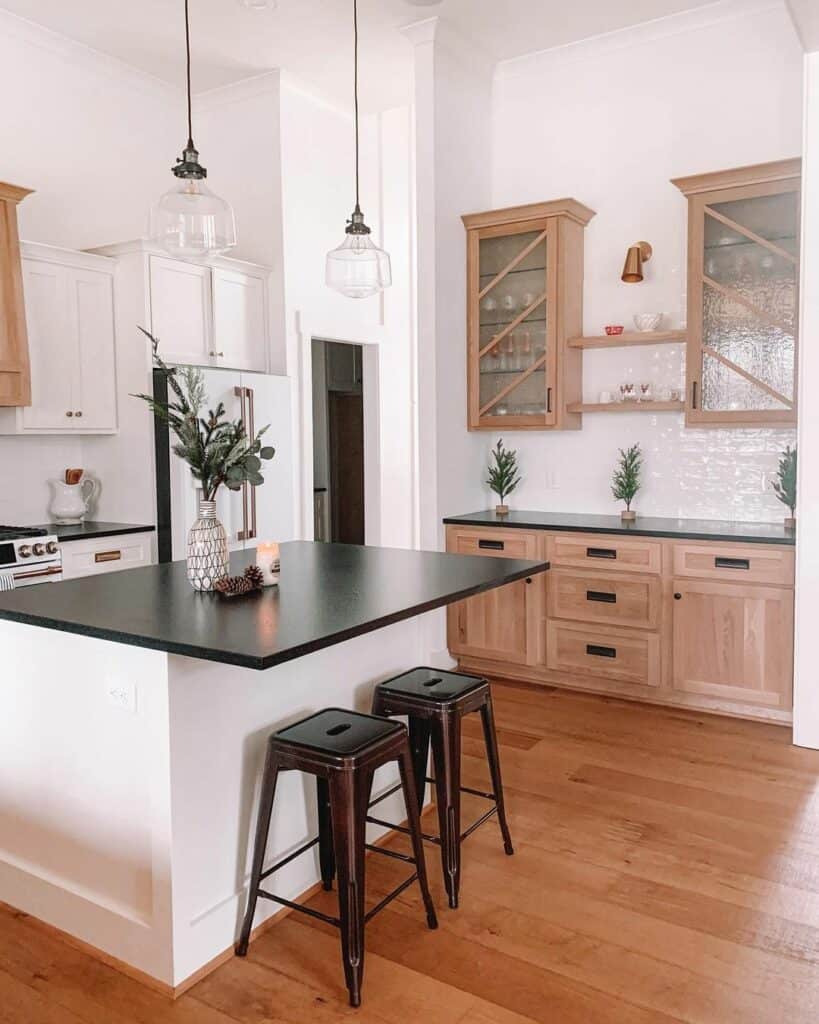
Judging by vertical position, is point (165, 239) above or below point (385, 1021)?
above

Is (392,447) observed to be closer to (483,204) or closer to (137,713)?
(483,204)

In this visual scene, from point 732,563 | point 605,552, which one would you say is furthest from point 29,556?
point 732,563

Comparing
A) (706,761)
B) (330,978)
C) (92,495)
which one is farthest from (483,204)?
(330,978)

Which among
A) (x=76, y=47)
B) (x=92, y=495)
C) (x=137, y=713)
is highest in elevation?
(x=76, y=47)

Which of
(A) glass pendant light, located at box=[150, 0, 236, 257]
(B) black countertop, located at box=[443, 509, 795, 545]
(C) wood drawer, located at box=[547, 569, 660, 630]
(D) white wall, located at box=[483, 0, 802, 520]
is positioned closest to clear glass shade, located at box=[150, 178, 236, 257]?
(A) glass pendant light, located at box=[150, 0, 236, 257]

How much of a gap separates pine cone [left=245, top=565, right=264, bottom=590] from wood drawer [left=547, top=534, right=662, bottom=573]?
220cm

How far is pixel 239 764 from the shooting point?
7.62 feet

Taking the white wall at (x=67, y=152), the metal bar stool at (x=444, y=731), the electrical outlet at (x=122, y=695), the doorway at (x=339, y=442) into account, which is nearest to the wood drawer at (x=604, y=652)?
the metal bar stool at (x=444, y=731)

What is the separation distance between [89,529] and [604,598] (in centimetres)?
271

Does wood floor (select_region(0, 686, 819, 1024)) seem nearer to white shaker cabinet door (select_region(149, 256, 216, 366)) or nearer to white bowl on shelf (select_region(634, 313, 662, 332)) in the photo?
white bowl on shelf (select_region(634, 313, 662, 332))

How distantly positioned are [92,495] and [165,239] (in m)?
2.56

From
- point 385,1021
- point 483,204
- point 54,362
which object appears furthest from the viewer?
point 483,204

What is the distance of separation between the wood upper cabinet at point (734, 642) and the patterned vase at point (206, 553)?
2.44 metres

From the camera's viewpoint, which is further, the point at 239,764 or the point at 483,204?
the point at 483,204
